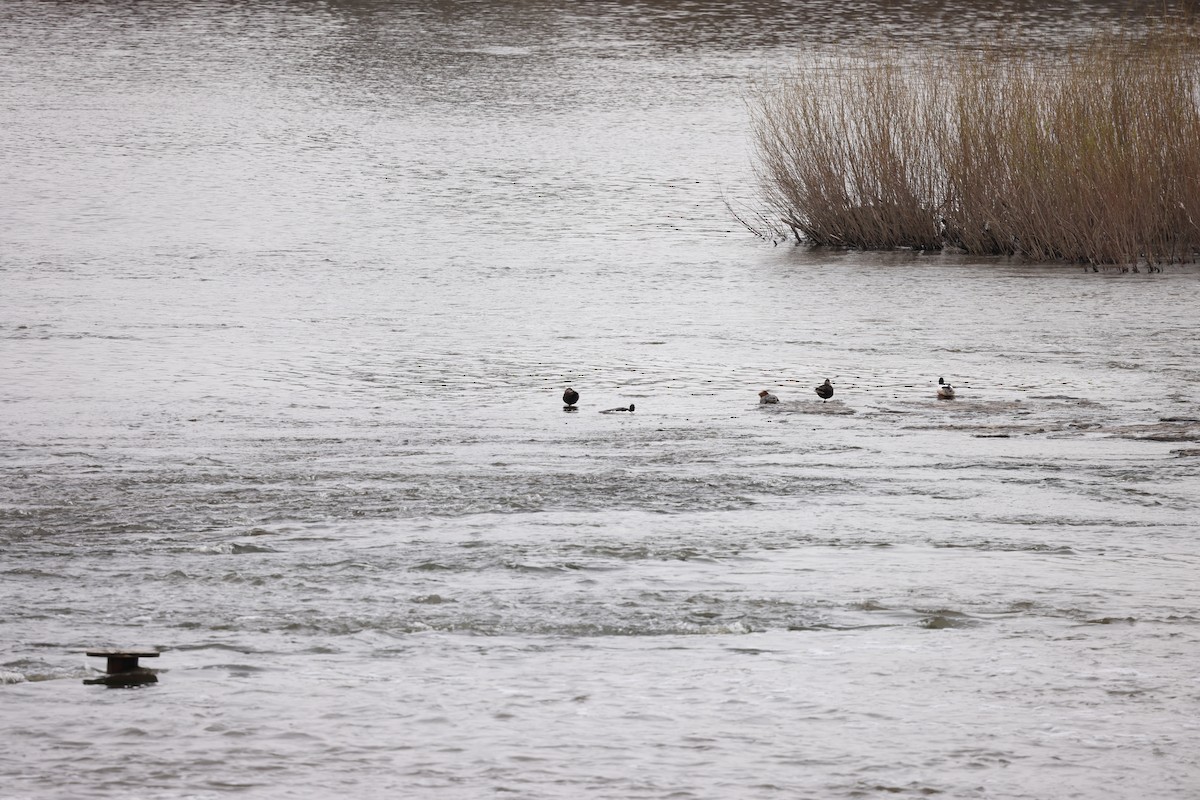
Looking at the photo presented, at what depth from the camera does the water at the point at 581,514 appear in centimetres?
455

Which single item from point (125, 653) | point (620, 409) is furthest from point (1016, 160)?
point (125, 653)

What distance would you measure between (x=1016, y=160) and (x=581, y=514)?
35.6 feet

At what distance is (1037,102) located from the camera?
17.0 meters

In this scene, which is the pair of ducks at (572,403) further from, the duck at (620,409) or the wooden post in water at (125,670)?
the wooden post in water at (125,670)

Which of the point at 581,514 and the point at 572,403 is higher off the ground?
the point at 572,403

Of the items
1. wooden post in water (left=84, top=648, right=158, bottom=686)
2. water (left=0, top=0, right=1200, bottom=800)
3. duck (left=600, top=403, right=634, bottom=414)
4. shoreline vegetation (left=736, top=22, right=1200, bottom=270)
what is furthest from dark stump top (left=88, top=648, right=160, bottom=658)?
shoreline vegetation (left=736, top=22, right=1200, bottom=270)

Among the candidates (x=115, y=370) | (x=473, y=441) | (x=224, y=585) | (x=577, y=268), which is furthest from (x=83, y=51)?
(x=224, y=585)

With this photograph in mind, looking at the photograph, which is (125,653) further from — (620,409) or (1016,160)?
(1016,160)

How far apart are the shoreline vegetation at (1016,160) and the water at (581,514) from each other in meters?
0.56

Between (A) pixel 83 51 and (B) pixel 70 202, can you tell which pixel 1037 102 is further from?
(A) pixel 83 51

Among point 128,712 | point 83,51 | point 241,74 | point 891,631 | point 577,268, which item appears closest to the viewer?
point 128,712

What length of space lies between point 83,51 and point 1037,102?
2438cm

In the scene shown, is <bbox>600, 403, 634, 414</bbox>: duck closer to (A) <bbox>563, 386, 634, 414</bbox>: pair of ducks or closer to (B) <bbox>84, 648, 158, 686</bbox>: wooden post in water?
(A) <bbox>563, 386, 634, 414</bbox>: pair of ducks

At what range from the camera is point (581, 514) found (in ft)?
22.9
